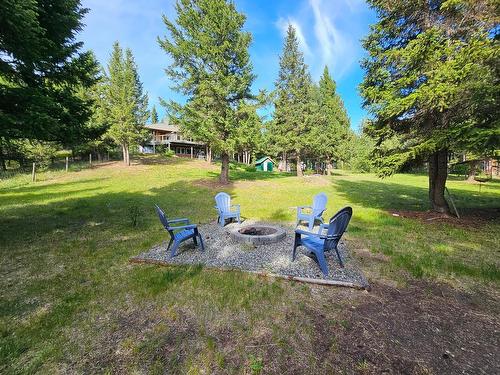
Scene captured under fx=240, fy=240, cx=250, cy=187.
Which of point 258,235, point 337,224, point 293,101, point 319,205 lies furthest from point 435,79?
point 293,101

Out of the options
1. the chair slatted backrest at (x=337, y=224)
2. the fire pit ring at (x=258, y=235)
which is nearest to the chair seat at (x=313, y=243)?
the chair slatted backrest at (x=337, y=224)

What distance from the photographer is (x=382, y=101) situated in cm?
832

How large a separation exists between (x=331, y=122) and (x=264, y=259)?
2776 centimetres

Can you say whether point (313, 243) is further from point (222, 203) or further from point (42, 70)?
point (42, 70)

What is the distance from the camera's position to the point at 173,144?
48750 millimetres

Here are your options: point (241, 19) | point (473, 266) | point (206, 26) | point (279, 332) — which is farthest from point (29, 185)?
point (473, 266)

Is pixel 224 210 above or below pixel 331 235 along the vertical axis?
below

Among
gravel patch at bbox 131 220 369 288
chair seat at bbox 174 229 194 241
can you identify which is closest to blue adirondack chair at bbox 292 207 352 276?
gravel patch at bbox 131 220 369 288

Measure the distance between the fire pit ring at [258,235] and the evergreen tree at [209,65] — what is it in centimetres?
1038

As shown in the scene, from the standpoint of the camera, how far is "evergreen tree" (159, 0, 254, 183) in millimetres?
15719

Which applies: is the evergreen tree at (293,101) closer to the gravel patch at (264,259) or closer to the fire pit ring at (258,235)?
the fire pit ring at (258,235)

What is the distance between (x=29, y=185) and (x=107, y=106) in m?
15.1

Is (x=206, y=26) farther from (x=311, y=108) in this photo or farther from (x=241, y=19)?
(x=311, y=108)

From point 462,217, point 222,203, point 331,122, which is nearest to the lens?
point 222,203
